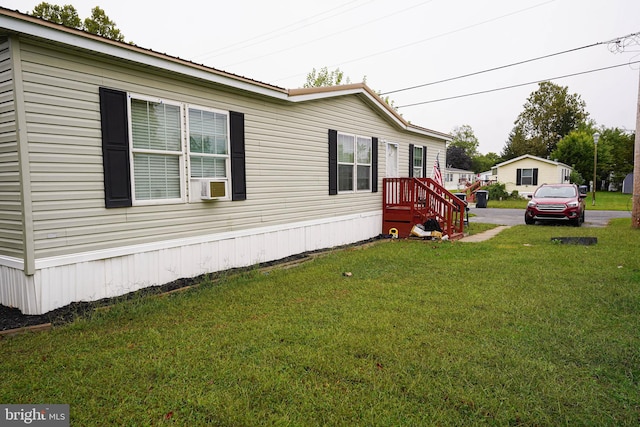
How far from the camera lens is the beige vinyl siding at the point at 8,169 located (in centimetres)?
400

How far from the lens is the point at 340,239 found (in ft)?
29.4

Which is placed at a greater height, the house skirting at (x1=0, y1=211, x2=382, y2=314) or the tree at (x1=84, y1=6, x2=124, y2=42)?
the tree at (x1=84, y1=6, x2=124, y2=42)

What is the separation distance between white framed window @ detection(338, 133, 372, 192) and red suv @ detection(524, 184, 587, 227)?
6.75 meters

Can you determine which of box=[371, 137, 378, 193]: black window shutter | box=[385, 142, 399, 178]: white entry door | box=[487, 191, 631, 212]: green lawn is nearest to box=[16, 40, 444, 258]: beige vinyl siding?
box=[371, 137, 378, 193]: black window shutter

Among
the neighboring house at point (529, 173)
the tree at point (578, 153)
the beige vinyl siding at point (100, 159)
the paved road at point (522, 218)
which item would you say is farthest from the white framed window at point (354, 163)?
the tree at point (578, 153)

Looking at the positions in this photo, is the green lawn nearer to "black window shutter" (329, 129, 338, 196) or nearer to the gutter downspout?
"black window shutter" (329, 129, 338, 196)

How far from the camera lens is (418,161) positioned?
12.4 meters

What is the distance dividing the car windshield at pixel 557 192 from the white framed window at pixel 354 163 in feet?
24.6

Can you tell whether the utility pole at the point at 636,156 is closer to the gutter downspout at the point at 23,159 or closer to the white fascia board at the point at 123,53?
the white fascia board at the point at 123,53

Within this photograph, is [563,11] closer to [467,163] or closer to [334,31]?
[334,31]

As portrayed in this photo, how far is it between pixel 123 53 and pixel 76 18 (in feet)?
74.2

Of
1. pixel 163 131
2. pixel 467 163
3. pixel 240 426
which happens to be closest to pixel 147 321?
pixel 240 426

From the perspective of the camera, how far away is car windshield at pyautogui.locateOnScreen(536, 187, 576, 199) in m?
13.2

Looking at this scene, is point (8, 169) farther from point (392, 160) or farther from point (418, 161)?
point (418, 161)
